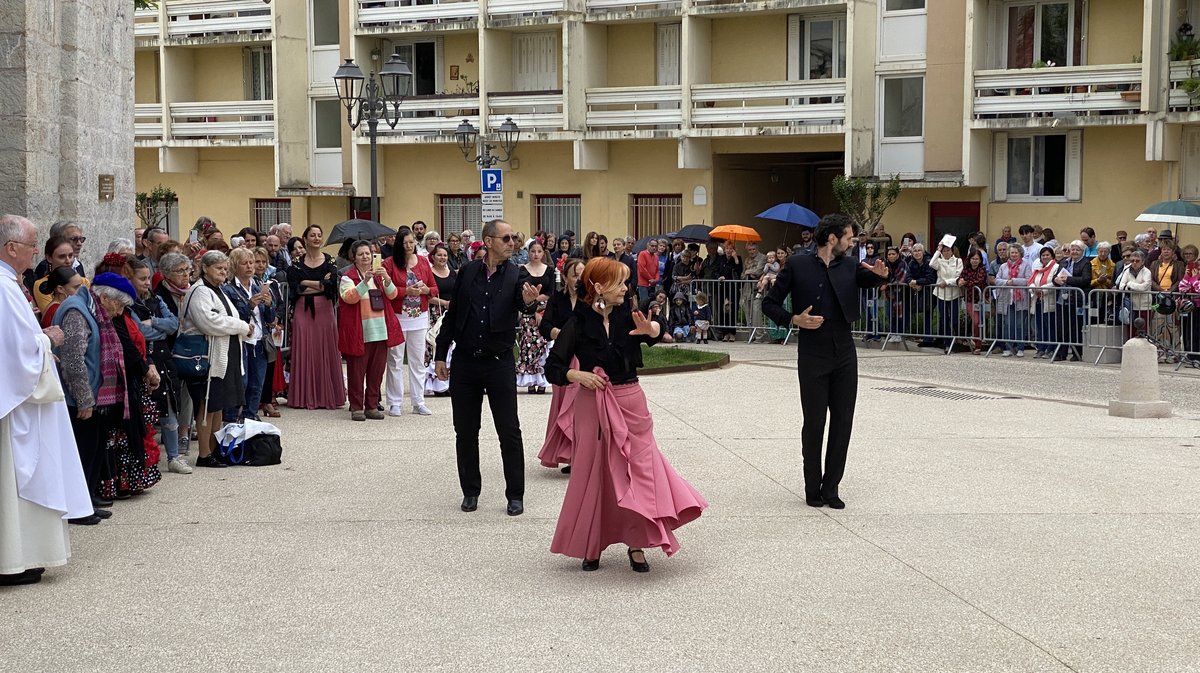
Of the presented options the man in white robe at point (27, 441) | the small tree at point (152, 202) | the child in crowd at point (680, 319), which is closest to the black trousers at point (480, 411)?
the man in white robe at point (27, 441)

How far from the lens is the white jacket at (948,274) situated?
2212cm

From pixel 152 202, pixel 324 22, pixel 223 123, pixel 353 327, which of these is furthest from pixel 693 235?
pixel 152 202

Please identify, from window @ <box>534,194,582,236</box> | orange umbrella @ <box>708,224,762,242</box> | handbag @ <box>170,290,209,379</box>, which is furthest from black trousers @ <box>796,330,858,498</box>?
window @ <box>534,194,582,236</box>

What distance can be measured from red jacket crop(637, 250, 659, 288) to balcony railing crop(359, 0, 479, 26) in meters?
12.3

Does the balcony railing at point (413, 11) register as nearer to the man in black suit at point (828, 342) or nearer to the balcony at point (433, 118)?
the balcony at point (433, 118)

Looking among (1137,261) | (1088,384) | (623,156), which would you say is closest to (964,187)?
(623,156)

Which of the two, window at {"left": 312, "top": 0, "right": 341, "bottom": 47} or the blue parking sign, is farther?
window at {"left": 312, "top": 0, "right": 341, "bottom": 47}

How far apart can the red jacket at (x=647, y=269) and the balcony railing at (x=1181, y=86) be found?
9.74 m

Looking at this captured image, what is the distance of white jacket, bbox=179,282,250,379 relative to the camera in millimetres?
11500

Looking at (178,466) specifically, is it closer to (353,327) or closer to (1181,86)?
(353,327)

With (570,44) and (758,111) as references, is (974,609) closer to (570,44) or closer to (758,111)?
(758,111)

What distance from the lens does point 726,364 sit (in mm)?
20266

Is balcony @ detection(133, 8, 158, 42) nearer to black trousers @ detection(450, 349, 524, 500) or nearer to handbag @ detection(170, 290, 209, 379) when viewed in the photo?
handbag @ detection(170, 290, 209, 379)

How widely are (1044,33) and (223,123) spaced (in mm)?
21021
